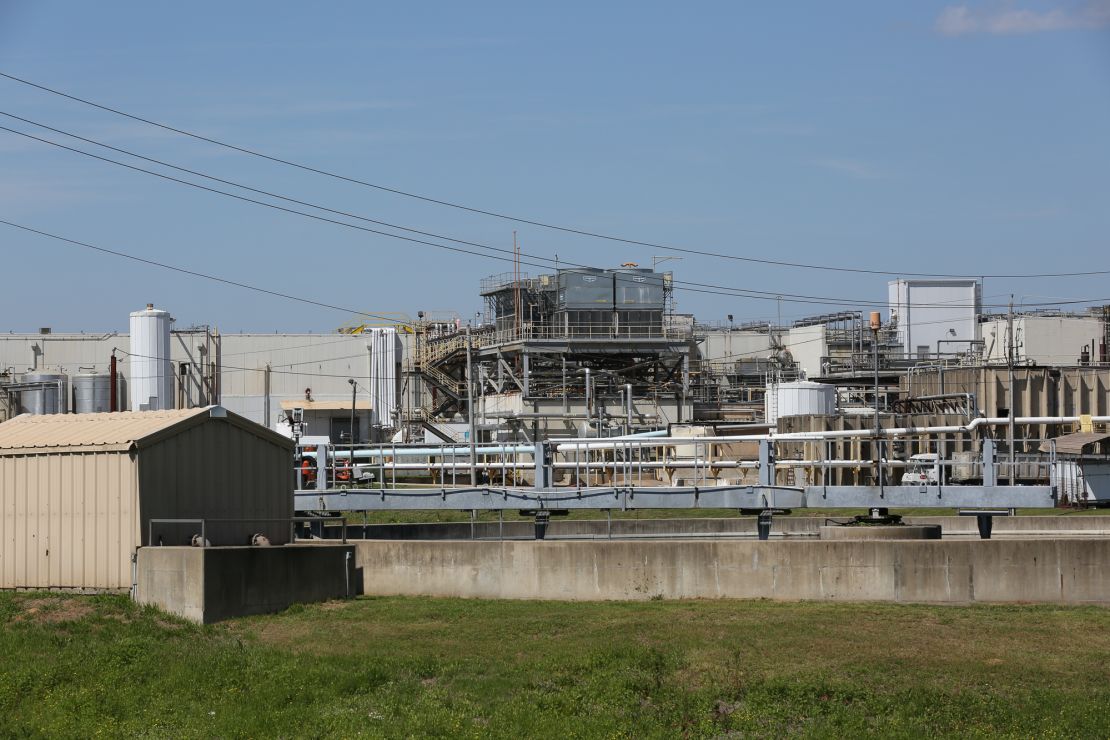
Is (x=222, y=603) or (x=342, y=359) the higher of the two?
(x=342, y=359)

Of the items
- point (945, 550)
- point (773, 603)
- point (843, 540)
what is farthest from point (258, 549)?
point (945, 550)

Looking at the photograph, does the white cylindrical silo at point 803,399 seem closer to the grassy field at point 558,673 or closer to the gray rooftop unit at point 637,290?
the gray rooftop unit at point 637,290

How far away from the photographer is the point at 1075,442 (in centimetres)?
5038

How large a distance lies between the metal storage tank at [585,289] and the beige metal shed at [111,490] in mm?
44682

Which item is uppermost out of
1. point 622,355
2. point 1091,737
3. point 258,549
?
point 622,355

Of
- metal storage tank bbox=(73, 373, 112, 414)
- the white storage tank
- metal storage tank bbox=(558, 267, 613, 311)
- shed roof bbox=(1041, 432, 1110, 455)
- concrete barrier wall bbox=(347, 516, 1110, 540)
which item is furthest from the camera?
metal storage tank bbox=(73, 373, 112, 414)

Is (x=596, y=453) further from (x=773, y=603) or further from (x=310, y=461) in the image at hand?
(x=773, y=603)

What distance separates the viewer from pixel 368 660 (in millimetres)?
18469

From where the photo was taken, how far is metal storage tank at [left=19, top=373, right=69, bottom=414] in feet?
240

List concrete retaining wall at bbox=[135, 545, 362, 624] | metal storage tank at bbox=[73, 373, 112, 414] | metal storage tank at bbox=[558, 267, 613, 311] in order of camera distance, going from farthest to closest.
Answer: metal storage tank at bbox=[73, 373, 112, 414], metal storage tank at bbox=[558, 267, 613, 311], concrete retaining wall at bbox=[135, 545, 362, 624]

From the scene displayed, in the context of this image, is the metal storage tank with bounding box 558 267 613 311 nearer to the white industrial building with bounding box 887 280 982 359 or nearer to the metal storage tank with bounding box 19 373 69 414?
the white industrial building with bounding box 887 280 982 359

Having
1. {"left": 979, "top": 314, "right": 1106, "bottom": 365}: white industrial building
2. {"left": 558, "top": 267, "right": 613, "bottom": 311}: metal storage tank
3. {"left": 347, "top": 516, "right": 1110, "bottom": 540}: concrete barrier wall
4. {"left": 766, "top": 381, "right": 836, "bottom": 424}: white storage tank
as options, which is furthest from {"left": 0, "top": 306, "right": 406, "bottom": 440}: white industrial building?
{"left": 347, "top": 516, "right": 1110, "bottom": 540}: concrete barrier wall

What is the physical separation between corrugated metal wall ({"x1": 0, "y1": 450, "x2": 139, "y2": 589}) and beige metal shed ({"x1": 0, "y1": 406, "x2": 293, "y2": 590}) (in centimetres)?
2

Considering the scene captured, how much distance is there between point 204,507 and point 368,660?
23.1 ft
